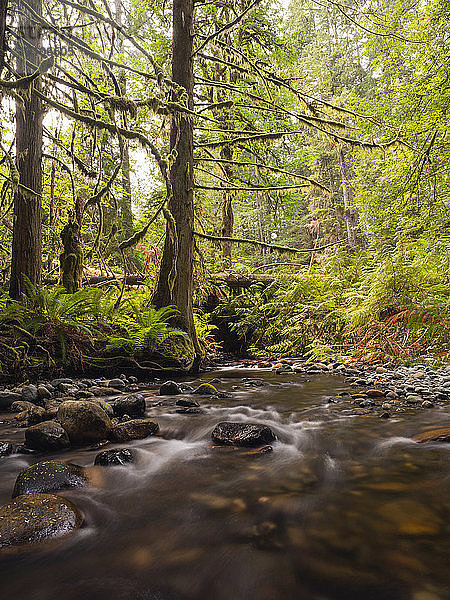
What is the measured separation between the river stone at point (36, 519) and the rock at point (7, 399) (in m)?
2.45

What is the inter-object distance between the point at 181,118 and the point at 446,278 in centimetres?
518

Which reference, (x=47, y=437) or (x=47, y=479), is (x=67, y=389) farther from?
(x=47, y=479)

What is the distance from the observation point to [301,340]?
356 inches

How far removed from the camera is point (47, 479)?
2.03m

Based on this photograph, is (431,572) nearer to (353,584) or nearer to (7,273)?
(353,584)

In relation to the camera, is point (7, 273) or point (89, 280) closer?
point (7, 273)

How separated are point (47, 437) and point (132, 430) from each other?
61cm

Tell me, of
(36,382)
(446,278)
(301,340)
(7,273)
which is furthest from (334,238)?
(36,382)

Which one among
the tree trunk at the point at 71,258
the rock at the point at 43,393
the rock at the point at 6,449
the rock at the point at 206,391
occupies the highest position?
the tree trunk at the point at 71,258

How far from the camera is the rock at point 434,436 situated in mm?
2646

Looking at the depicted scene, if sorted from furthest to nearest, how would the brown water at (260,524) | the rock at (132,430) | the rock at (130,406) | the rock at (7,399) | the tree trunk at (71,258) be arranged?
the tree trunk at (71,258), the rock at (7,399), the rock at (130,406), the rock at (132,430), the brown water at (260,524)

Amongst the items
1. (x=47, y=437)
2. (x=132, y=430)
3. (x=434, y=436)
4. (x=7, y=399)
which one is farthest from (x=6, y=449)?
(x=434, y=436)

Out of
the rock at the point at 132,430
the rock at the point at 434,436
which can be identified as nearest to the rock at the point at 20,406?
the rock at the point at 132,430

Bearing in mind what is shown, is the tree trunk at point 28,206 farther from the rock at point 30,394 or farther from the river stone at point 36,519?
the river stone at point 36,519
